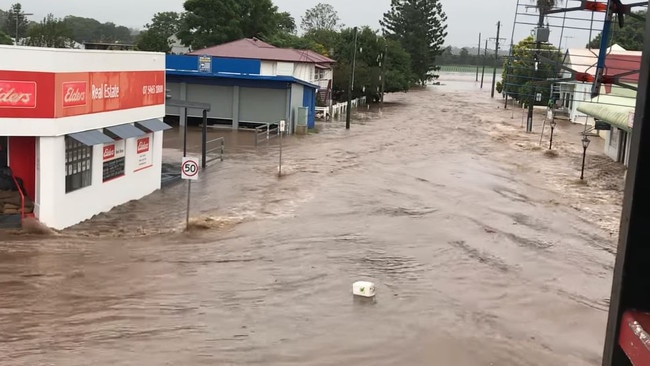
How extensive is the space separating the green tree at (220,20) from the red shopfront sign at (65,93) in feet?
168

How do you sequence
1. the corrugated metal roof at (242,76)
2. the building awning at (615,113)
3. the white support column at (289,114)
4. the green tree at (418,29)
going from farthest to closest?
the green tree at (418,29) < the white support column at (289,114) < the corrugated metal roof at (242,76) < the building awning at (615,113)

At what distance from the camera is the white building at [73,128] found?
49.6 feet

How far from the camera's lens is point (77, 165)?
16.7m

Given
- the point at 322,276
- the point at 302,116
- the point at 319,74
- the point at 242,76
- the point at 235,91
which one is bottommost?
the point at 322,276

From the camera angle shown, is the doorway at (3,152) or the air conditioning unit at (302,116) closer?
the doorway at (3,152)

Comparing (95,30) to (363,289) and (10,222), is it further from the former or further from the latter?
(363,289)

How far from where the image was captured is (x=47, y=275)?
12.2 meters

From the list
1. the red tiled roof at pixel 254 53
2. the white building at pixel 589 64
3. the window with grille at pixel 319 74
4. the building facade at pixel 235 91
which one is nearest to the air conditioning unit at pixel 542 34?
the white building at pixel 589 64

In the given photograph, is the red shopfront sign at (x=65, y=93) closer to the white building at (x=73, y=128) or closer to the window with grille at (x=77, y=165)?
the white building at (x=73, y=128)

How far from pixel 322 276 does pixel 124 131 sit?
28.2 feet

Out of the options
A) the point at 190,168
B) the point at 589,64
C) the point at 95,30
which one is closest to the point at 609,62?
the point at 589,64

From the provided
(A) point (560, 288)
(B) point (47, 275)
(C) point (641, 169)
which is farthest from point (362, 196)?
(C) point (641, 169)

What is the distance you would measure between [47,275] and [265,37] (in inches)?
2476

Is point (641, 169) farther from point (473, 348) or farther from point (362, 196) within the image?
point (362, 196)
